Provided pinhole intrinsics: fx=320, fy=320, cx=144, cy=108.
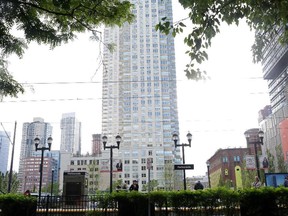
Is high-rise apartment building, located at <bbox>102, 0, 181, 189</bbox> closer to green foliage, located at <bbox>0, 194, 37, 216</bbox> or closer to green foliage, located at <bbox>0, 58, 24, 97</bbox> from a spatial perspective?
green foliage, located at <bbox>0, 194, 37, 216</bbox>

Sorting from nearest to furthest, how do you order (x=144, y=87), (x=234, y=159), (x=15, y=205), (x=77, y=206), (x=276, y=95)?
(x=15, y=205), (x=77, y=206), (x=276, y=95), (x=234, y=159), (x=144, y=87)

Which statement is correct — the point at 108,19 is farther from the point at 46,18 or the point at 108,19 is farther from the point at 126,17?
the point at 46,18

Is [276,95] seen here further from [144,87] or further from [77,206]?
[77,206]

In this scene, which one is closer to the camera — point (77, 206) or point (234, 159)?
point (77, 206)

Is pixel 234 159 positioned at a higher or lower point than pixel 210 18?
higher

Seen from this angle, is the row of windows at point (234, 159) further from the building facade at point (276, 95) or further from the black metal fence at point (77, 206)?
the black metal fence at point (77, 206)

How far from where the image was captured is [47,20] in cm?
834

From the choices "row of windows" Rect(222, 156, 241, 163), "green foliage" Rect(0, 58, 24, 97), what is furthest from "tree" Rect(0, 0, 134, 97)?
"row of windows" Rect(222, 156, 241, 163)

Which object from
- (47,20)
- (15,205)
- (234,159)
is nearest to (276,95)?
(234,159)

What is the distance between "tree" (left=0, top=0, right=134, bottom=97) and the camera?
24.1 ft

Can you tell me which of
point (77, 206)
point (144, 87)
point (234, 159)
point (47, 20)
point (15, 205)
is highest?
point (144, 87)

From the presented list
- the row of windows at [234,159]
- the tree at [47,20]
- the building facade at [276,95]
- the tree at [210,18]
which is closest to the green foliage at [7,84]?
the tree at [47,20]

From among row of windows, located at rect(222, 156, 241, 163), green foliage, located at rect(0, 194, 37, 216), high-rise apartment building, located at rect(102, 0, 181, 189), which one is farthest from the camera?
high-rise apartment building, located at rect(102, 0, 181, 189)

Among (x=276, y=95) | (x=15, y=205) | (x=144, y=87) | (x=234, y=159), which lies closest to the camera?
(x=15, y=205)
